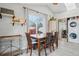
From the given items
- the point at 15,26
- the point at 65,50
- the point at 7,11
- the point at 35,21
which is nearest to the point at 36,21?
the point at 35,21

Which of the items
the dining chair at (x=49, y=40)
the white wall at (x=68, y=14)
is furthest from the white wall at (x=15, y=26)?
the dining chair at (x=49, y=40)

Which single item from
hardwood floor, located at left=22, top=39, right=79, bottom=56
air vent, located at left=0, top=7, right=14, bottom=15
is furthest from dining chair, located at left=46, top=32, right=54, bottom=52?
air vent, located at left=0, top=7, right=14, bottom=15

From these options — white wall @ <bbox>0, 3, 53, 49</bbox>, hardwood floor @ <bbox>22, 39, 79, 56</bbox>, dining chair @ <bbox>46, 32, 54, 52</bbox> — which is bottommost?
hardwood floor @ <bbox>22, 39, 79, 56</bbox>

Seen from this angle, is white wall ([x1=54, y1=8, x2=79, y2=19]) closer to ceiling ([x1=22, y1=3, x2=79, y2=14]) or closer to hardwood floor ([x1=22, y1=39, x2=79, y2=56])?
ceiling ([x1=22, y1=3, x2=79, y2=14])

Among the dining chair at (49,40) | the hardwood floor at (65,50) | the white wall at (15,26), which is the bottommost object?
the hardwood floor at (65,50)

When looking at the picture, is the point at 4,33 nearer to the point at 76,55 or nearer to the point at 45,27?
the point at 45,27

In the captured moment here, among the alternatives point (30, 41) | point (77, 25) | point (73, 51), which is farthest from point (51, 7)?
point (73, 51)

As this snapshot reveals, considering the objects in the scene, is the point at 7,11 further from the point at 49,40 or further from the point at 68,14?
the point at 68,14

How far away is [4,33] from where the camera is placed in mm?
2258

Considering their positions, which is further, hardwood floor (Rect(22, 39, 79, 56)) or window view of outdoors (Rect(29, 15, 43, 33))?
window view of outdoors (Rect(29, 15, 43, 33))

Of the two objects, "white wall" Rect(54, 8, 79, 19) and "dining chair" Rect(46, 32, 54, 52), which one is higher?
"white wall" Rect(54, 8, 79, 19)

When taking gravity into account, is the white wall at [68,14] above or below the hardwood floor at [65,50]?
above

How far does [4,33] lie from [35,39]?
0.65 meters

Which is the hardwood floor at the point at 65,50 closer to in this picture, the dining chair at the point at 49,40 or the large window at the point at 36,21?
the dining chair at the point at 49,40
